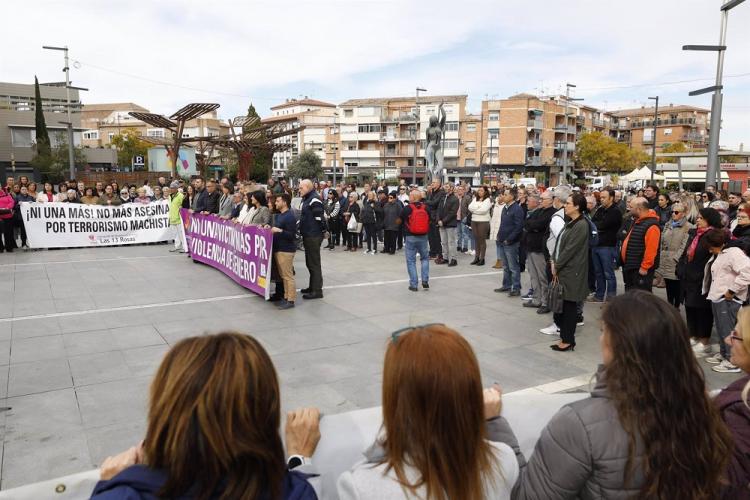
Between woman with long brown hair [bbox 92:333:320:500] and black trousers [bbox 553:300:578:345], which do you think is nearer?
woman with long brown hair [bbox 92:333:320:500]

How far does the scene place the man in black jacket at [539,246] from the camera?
8.20 m

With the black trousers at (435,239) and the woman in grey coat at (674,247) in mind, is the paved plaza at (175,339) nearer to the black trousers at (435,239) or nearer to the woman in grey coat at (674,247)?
the woman in grey coat at (674,247)

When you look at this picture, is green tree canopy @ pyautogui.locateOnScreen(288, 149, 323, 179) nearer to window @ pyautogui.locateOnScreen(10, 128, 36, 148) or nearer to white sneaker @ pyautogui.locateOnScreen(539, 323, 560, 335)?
window @ pyautogui.locateOnScreen(10, 128, 36, 148)

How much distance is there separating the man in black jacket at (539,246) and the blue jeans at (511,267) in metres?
0.82

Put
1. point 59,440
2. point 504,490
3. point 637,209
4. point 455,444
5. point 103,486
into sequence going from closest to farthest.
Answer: point 103,486, point 455,444, point 504,490, point 59,440, point 637,209

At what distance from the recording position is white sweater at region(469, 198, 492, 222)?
41.9ft

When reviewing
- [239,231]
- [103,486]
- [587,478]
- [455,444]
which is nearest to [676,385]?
[587,478]

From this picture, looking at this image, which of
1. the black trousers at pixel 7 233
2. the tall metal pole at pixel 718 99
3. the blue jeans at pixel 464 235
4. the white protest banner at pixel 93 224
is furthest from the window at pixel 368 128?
the tall metal pole at pixel 718 99

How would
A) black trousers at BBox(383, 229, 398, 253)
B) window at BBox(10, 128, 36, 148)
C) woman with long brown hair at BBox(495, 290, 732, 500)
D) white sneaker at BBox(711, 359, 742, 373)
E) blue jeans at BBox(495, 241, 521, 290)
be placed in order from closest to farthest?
woman with long brown hair at BBox(495, 290, 732, 500) < white sneaker at BBox(711, 359, 742, 373) < blue jeans at BBox(495, 241, 521, 290) < black trousers at BBox(383, 229, 398, 253) < window at BBox(10, 128, 36, 148)

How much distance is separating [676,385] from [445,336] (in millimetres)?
804

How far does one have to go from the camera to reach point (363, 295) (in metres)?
9.54

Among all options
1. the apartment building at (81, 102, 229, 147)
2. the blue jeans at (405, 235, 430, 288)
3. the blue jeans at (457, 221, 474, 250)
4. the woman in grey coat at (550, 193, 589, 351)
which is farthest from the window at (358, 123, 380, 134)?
the woman in grey coat at (550, 193, 589, 351)

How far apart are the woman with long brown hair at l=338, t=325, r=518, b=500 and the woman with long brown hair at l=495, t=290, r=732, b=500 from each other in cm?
32

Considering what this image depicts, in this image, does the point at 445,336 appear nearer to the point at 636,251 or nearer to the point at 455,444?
the point at 455,444
